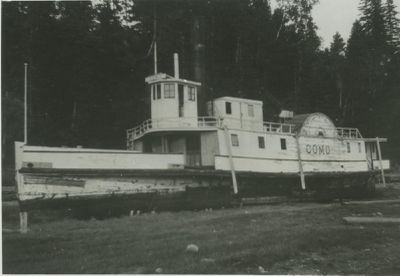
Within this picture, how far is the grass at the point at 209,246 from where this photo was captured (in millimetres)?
8766

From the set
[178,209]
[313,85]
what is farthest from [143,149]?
[313,85]

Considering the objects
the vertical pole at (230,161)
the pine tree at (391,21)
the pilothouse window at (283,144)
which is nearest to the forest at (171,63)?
the pine tree at (391,21)

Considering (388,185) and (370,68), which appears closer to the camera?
(388,185)

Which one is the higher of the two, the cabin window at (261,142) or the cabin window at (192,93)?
the cabin window at (192,93)

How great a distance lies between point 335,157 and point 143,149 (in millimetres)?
10229

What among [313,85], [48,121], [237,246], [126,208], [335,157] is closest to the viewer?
[237,246]

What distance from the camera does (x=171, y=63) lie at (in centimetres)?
3266

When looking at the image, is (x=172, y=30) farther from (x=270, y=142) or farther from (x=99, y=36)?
(x=270, y=142)

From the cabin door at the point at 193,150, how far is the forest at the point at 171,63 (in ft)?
11.0

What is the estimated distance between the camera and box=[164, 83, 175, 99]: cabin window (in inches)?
775

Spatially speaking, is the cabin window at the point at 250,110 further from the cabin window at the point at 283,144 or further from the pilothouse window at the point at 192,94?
the pilothouse window at the point at 192,94

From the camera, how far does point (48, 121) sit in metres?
29.0

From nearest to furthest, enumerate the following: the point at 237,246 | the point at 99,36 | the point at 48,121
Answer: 1. the point at 237,246
2. the point at 48,121
3. the point at 99,36

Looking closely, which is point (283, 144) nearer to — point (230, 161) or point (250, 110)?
point (250, 110)
